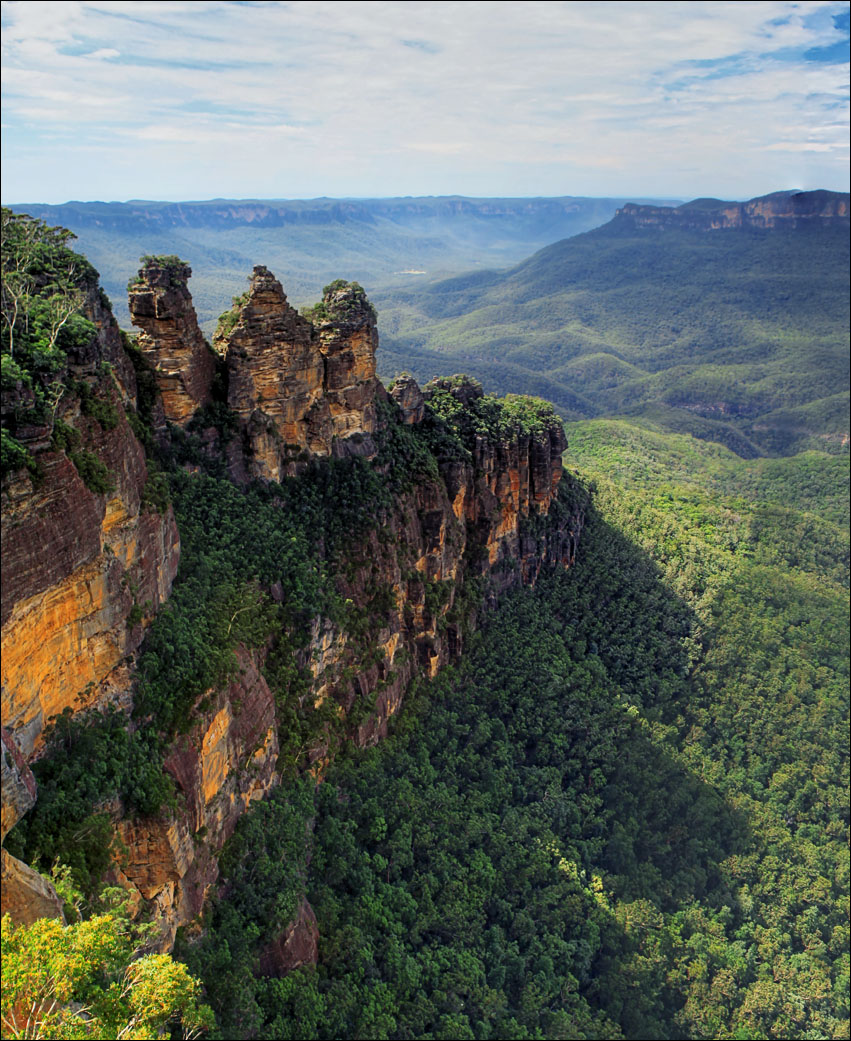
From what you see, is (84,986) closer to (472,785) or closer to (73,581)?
(73,581)

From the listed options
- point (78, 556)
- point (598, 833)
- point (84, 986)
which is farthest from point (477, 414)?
point (84, 986)

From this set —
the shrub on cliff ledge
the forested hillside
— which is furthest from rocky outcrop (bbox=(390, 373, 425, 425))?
the forested hillside

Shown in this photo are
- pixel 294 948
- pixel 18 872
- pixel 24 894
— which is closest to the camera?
pixel 24 894

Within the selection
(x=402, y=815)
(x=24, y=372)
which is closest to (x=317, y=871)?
(x=402, y=815)

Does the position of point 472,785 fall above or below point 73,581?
below

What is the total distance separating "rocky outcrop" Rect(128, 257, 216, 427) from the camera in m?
31.4

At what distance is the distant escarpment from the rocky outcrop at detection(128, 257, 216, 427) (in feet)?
0.36

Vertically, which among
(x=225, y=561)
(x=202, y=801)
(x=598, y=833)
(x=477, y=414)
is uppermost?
(x=477, y=414)

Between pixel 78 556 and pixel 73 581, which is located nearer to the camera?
pixel 78 556

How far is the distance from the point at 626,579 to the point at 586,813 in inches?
800

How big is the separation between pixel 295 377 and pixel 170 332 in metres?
6.94

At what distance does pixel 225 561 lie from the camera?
31.3 metres

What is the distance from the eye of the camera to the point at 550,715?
45719mm

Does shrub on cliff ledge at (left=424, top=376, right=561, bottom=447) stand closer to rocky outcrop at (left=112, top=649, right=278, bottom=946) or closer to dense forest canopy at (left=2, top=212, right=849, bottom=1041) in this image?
dense forest canopy at (left=2, top=212, right=849, bottom=1041)
